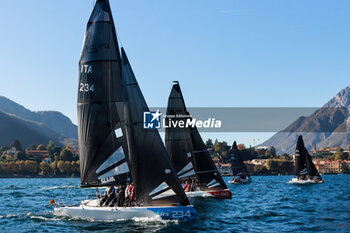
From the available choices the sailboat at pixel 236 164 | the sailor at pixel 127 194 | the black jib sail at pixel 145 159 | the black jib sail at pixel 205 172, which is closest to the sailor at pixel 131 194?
the sailor at pixel 127 194

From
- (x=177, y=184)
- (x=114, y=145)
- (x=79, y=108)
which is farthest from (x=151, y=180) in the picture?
(x=79, y=108)

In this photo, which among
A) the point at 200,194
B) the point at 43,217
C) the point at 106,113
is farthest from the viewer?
the point at 200,194

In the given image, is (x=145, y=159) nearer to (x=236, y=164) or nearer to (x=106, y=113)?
(x=106, y=113)

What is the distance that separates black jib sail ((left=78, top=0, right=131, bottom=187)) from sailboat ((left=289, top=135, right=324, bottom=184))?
5580cm

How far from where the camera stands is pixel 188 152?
3953 centimetres

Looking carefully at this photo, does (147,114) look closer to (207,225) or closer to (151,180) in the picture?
(151,180)

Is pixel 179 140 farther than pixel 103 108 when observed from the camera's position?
Yes

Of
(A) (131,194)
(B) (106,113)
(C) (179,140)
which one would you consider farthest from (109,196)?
(C) (179,140)

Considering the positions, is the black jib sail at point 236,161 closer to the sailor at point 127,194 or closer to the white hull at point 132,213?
the sailor at point 127,194

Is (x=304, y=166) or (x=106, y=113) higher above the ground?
(x=106, y=113)

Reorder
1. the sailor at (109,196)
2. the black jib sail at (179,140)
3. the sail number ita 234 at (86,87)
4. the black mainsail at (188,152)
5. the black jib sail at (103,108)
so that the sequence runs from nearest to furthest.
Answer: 1. the sailor at (109,196)
2. the black jib sail at (103,108)
3. the sail number ita 234 at (86,87)
4. the black mainsail at (188,152)
5. the black jib sail at (179,140)

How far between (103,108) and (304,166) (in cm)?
5924

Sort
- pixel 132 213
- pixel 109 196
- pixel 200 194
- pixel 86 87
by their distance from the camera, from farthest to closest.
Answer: pixel 200 194, pixel 86 87, pixel 109 196, pixel 132 213

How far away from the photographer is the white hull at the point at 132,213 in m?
21.5
